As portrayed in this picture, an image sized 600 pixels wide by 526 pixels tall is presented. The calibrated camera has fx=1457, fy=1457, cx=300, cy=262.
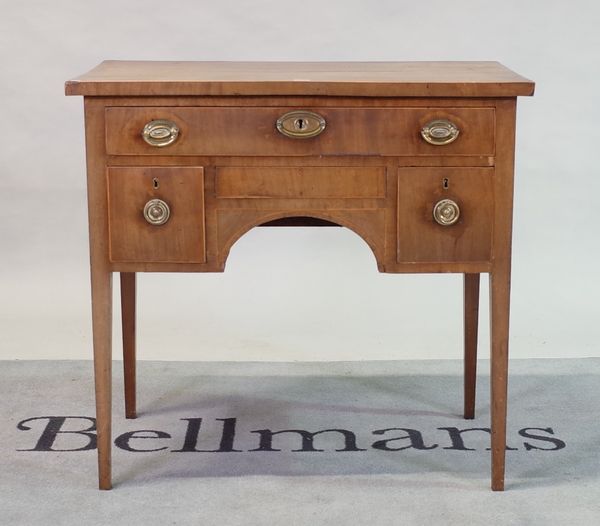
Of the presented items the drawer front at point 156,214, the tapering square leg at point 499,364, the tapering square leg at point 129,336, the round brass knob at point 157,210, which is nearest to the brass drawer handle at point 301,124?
the drawer front at point 156,214

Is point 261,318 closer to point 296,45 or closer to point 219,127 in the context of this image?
point 296,45

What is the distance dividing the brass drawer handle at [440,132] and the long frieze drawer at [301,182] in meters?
0.14

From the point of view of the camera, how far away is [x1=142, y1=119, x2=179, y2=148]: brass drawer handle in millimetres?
3562

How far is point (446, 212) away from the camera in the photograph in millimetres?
3598

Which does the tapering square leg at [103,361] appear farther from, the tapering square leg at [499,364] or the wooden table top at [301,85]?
the tapering square leg at [499,364]

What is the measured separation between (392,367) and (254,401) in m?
0.56

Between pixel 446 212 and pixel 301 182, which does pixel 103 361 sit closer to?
pixel 301 182

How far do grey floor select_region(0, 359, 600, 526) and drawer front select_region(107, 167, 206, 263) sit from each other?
61 cm

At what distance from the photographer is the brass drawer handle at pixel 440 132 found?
3.56 metres

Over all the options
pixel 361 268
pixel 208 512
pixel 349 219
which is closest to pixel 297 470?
pixel 208 512

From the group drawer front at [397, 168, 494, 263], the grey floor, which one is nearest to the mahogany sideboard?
drawer front at [397, 168, 494, 263]

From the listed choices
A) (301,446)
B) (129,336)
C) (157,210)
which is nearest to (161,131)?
(157,210)

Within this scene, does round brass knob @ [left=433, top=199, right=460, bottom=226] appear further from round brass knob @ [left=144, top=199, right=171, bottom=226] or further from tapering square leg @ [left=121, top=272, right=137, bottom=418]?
tapering square leg @ [left=121, top=272, right=137, bottom=418]

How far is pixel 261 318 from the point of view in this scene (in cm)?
521
